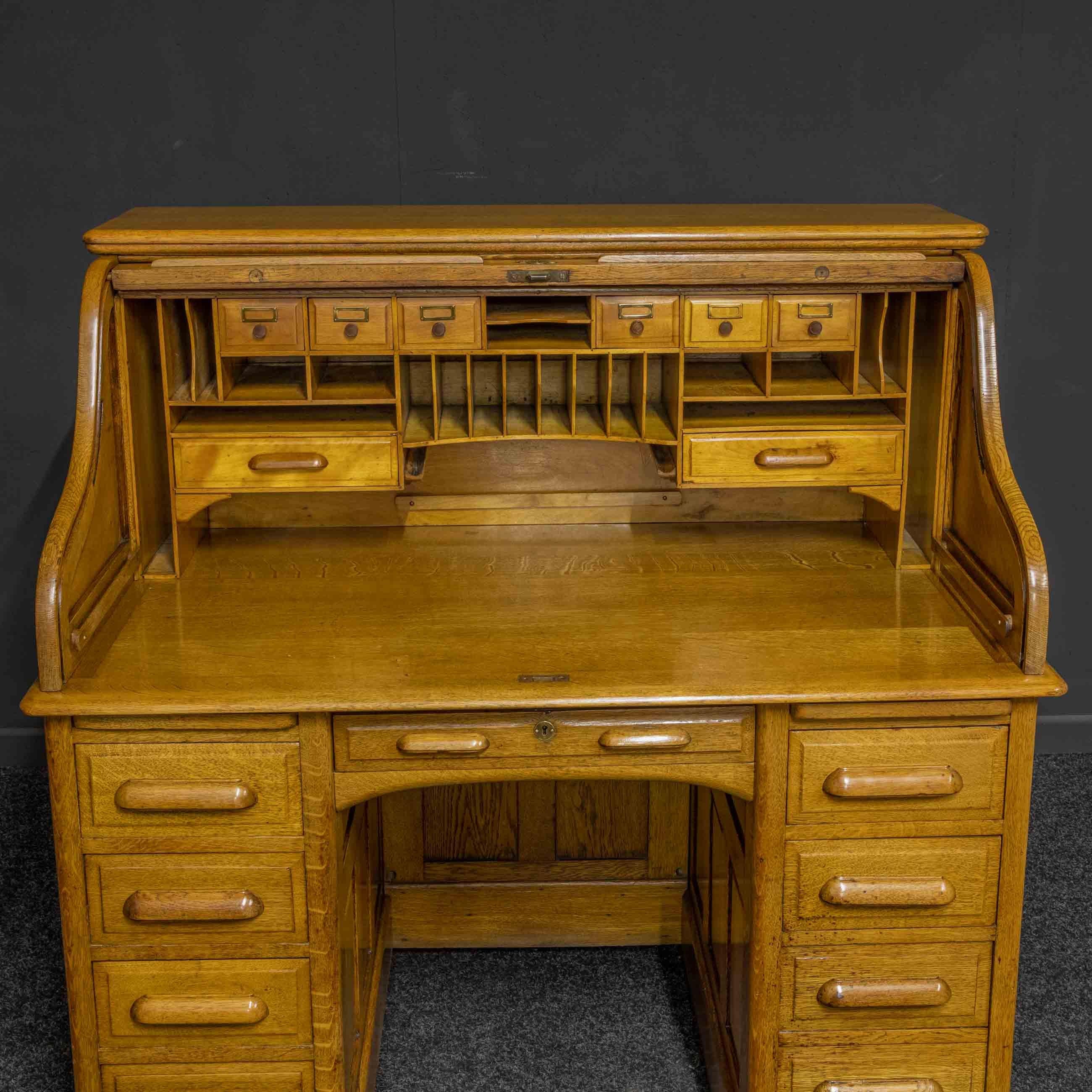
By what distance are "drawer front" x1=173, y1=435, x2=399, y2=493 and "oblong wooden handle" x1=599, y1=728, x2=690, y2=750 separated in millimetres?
702

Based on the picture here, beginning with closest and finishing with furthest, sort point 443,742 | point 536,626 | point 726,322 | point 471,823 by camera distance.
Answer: point 443,742 < point 536,626 < point 726,322 < point 471,823

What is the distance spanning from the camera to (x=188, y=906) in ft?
7.88

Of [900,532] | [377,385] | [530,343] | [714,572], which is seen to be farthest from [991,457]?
[377,385]

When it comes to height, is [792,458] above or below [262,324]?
below

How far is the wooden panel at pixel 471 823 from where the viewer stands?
3260 millimetres

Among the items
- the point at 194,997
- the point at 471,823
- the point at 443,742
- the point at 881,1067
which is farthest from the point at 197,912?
the point at 881,1067

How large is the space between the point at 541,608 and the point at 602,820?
0.80 metres

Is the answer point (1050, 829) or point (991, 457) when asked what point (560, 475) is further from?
point (1050, 829)

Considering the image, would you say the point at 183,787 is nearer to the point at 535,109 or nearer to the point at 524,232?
the point at 524,232

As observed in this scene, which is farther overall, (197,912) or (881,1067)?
(881,1067)

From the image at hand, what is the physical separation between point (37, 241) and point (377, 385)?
1.29 metres

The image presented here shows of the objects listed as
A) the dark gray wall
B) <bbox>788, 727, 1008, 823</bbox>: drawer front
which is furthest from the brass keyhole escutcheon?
the dark gray wall

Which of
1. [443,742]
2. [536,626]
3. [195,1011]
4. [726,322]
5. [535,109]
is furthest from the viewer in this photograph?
[535,109]

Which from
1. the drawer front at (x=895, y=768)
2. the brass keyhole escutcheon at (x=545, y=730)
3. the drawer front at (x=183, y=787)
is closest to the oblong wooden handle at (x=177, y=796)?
the drawer front at (x=183, y=787)
